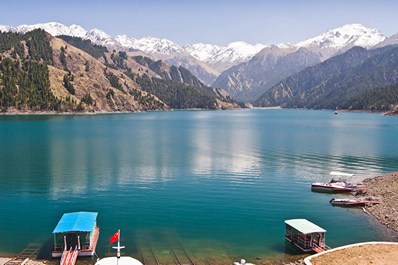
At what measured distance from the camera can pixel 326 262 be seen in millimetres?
39938

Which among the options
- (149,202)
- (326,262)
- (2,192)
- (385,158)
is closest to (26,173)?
(2,192)

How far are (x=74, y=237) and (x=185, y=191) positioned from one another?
31818 millimetres

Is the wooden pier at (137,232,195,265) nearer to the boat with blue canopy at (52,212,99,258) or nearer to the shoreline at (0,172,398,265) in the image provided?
the shoreline at (0,172,398,265)

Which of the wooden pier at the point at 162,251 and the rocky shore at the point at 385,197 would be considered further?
the rocky shore at the point at 385,197

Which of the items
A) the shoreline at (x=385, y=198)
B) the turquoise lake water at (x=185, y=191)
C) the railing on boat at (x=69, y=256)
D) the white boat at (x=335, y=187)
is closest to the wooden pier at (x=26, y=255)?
the turquoise lake water at (x=185, y=191)

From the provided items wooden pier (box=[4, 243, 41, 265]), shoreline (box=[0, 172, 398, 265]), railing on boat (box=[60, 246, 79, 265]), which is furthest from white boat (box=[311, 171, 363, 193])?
wooden pier (box=[4, 243, 41, 265])

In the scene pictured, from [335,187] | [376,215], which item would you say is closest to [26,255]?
[376,215]

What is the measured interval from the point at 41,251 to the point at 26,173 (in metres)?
50.6

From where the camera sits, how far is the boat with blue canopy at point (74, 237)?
45.7m

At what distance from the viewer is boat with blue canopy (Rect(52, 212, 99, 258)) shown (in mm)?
45688

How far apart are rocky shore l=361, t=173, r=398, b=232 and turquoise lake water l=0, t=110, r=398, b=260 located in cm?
221

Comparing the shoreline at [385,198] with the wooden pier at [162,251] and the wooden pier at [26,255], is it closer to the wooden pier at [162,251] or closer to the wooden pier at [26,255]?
the wooden pier at [162,251]

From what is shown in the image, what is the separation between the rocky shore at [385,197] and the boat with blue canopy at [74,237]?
41.0 meters

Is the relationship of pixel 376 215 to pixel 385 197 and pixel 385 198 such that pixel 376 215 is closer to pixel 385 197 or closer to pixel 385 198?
pixel 385 198
